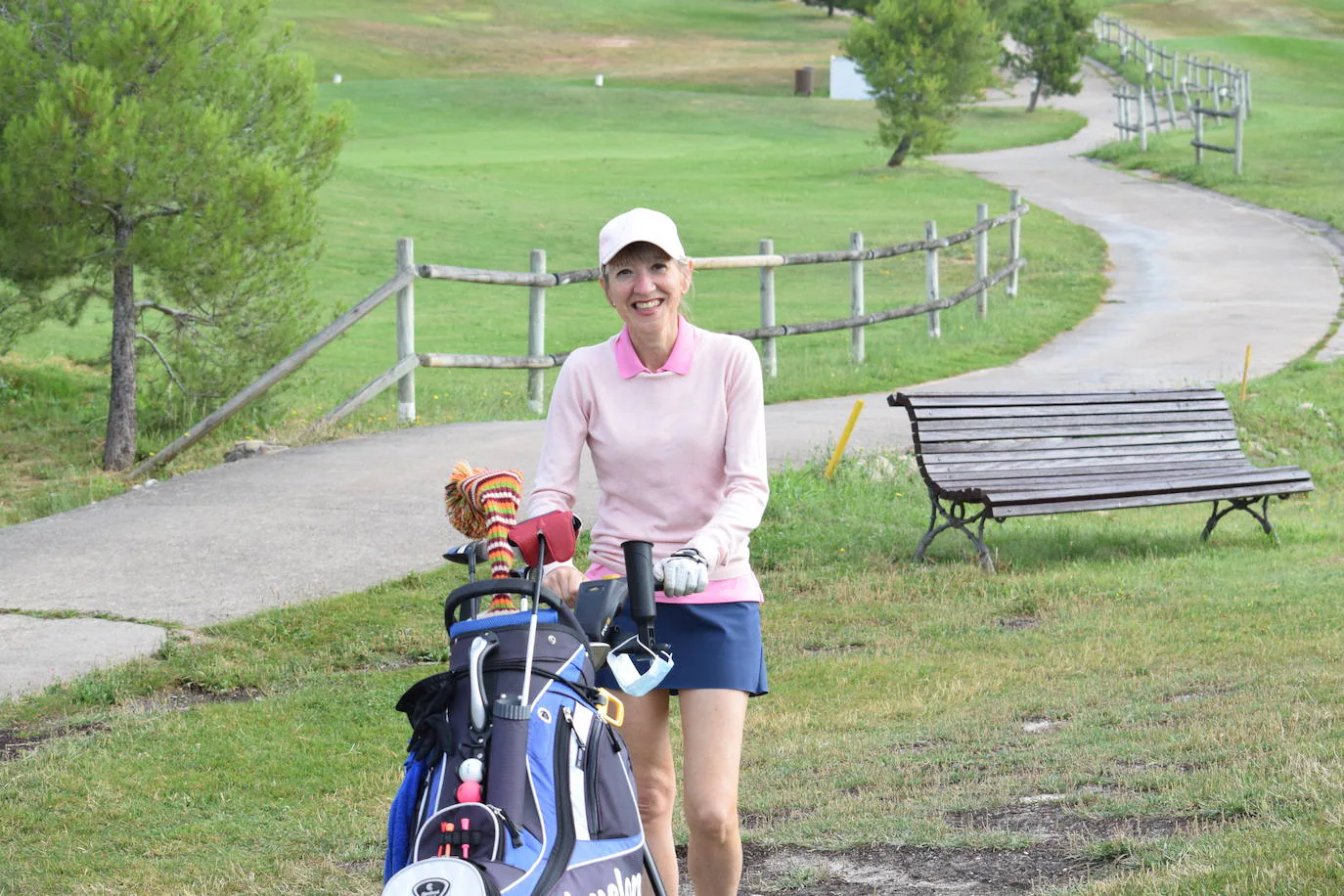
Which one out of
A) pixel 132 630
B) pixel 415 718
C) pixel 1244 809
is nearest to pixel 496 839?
pixel 415 718

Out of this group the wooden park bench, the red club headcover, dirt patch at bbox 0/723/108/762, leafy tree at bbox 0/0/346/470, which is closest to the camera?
the red club headcover

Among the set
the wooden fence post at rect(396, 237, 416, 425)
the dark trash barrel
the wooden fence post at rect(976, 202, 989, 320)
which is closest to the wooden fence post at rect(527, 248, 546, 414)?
the wooden fence post at rect(396, 237, 416, 425)

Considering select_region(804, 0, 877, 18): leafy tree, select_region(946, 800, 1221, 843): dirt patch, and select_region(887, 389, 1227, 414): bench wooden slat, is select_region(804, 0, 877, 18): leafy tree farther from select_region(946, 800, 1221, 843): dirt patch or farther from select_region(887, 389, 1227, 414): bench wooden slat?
select_region(946, 800, 1221, 843): dirt patch

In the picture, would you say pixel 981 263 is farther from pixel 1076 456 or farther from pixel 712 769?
pixel 712 769

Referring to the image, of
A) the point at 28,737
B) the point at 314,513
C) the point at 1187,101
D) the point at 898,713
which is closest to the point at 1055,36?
the point at 1187,101

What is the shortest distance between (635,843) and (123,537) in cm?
707

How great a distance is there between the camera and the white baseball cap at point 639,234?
379 cm

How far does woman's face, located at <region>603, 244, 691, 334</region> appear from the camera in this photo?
3861 millimetres

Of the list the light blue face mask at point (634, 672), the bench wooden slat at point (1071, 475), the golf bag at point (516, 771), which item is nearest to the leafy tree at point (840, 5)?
the bench wooden slat at point (1071, 475)

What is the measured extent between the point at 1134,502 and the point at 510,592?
7.80m

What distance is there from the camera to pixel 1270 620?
813cm

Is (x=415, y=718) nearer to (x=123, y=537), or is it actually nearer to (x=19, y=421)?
(x=123, y=537)

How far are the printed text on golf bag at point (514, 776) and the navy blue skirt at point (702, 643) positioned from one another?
523mm

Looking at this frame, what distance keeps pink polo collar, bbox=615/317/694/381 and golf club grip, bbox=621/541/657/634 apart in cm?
61
